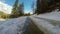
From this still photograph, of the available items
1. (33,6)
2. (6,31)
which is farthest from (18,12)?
(6,31)

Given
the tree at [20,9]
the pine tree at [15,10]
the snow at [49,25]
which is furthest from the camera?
the tree at [20,9]

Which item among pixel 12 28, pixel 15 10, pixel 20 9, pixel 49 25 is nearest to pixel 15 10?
pixel 15 10

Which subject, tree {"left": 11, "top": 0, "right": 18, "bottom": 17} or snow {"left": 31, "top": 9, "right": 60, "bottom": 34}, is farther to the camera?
tree {"left": 11, "top": 0, "right": 18, "bottom": 17}

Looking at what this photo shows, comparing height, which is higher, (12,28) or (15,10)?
(12,28)

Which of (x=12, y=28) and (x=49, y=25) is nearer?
(x=49, y=25)

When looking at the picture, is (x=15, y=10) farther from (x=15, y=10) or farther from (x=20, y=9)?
(x=20, y=9)

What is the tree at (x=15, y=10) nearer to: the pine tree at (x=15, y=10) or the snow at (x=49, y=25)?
the pine tree at (x=15, y=10)

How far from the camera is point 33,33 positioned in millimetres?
1937

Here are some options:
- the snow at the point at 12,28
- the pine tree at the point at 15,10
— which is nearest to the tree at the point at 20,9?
the pine tree at the point at 15,10

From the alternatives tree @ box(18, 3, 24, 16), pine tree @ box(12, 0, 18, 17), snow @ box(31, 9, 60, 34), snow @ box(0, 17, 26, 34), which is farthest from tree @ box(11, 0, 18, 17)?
snow @ box(31, 9, 60, 34)

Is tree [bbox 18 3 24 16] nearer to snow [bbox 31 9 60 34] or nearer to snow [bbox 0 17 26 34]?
snow [bbox 0 17 26 34]

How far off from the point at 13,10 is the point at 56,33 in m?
10.3

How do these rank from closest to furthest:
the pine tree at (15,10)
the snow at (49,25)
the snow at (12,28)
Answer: the snow at (49,25) → the snow at (12,28) → the pine tree at (15,10)

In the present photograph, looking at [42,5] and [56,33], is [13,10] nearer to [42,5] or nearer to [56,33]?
[42,5]
